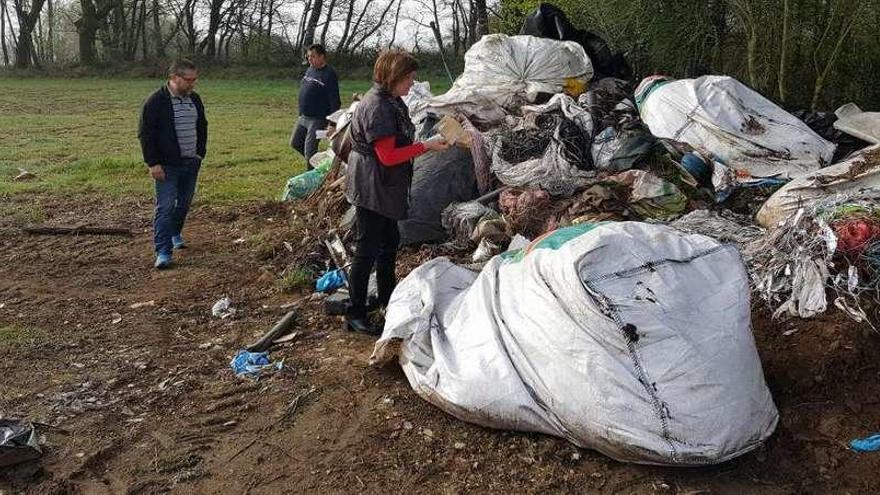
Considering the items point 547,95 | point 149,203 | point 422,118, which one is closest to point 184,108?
point 422,118

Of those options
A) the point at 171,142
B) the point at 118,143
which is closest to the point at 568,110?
the point at 171,142

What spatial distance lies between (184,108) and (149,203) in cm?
215

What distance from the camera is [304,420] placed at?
3021mm

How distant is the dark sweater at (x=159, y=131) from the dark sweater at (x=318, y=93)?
2296 mm

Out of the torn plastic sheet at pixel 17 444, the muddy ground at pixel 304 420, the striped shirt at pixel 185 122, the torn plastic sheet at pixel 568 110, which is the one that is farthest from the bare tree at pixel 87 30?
the torn plastic sheet at pixel 17 444

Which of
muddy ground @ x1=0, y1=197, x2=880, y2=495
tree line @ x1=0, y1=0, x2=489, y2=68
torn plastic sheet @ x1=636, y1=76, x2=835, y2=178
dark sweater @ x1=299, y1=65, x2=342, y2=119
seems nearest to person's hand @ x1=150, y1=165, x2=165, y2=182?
muddy ground @ x1=0, y1=197, x2=880, y2=495

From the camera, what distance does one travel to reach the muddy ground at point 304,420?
103 inches

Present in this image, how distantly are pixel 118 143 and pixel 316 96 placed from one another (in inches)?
200

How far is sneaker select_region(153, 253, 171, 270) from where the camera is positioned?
510cm

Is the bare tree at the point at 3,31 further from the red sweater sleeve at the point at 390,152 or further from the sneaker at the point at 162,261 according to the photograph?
the red sweater sleeve at the point at 390,152

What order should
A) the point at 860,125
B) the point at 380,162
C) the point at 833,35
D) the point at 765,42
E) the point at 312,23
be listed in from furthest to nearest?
1. the point at 312,23
2. the point at 765,42
3. the point at 833,35
4. the point at 860,125
5. the point at 380,162

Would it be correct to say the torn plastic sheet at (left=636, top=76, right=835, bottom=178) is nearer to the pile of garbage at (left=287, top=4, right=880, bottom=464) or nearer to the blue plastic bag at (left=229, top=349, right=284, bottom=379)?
the pile of garbage at (left=287, top=4, right=880, bottom=464)

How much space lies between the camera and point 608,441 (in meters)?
2.54

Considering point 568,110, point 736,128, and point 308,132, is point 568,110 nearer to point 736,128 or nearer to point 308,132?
point 736,128
